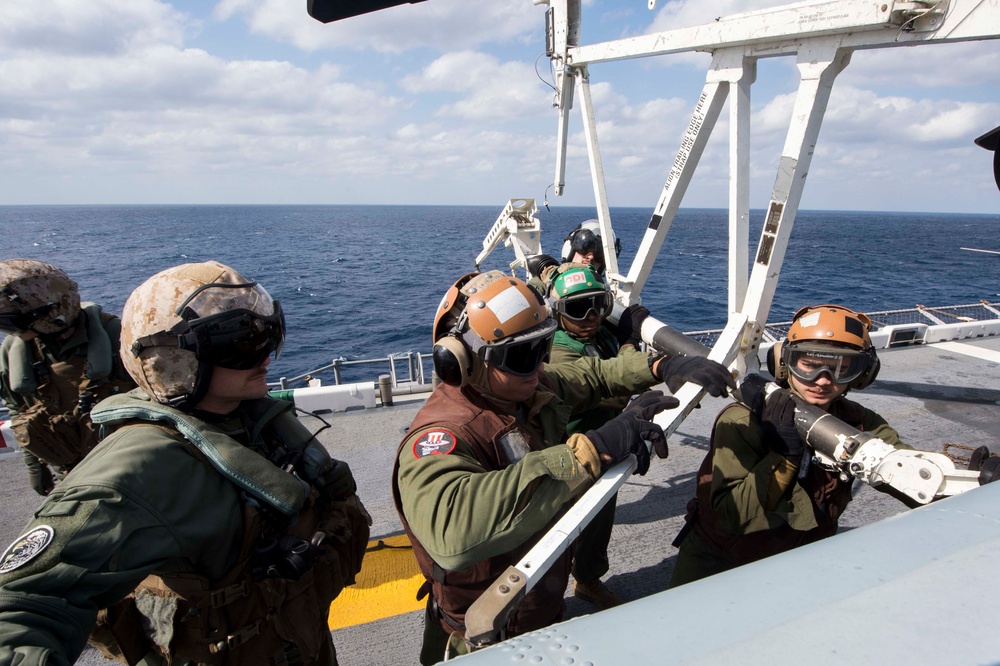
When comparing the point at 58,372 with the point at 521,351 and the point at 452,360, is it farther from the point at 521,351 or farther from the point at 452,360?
the point at 521,351

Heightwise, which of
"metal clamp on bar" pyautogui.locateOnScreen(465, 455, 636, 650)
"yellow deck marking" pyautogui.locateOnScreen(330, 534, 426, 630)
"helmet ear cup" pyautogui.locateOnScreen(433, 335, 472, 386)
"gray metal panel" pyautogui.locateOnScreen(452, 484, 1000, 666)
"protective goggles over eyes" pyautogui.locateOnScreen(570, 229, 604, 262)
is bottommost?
"yellow deck marking" pyautogui.locateOnScreen(330, 534, 426, 630)

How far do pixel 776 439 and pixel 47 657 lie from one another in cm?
277

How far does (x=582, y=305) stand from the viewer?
387 centimetres

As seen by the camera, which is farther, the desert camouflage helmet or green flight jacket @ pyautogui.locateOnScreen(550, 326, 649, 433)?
green flight jacket @ pyautogui.locateOnScreen(550, 326, 649, 433)

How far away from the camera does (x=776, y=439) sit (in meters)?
2.55

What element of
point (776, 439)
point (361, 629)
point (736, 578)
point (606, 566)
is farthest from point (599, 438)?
point (361, 629)

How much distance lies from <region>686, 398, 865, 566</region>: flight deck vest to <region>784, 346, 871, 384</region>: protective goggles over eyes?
0.37 meters

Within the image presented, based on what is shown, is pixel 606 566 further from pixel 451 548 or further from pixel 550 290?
pixel 451 548

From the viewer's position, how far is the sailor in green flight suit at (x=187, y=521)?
1.33m

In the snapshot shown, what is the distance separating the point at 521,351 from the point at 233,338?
1.13m

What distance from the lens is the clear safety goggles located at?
218cm

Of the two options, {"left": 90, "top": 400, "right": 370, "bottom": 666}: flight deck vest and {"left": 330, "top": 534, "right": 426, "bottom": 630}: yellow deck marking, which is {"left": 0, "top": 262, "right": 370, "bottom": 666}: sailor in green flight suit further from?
{"left": 330, "top": 534, "right": 426, "bottom": 630}: yellow deck marking

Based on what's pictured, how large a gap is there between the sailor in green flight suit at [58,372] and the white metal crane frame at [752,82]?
4048 millimetres

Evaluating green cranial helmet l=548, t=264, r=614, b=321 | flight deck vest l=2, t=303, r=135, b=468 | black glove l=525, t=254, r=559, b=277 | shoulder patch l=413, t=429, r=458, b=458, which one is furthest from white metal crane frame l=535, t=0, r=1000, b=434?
flight deck vest l=2, t=303, r=135, b=468
